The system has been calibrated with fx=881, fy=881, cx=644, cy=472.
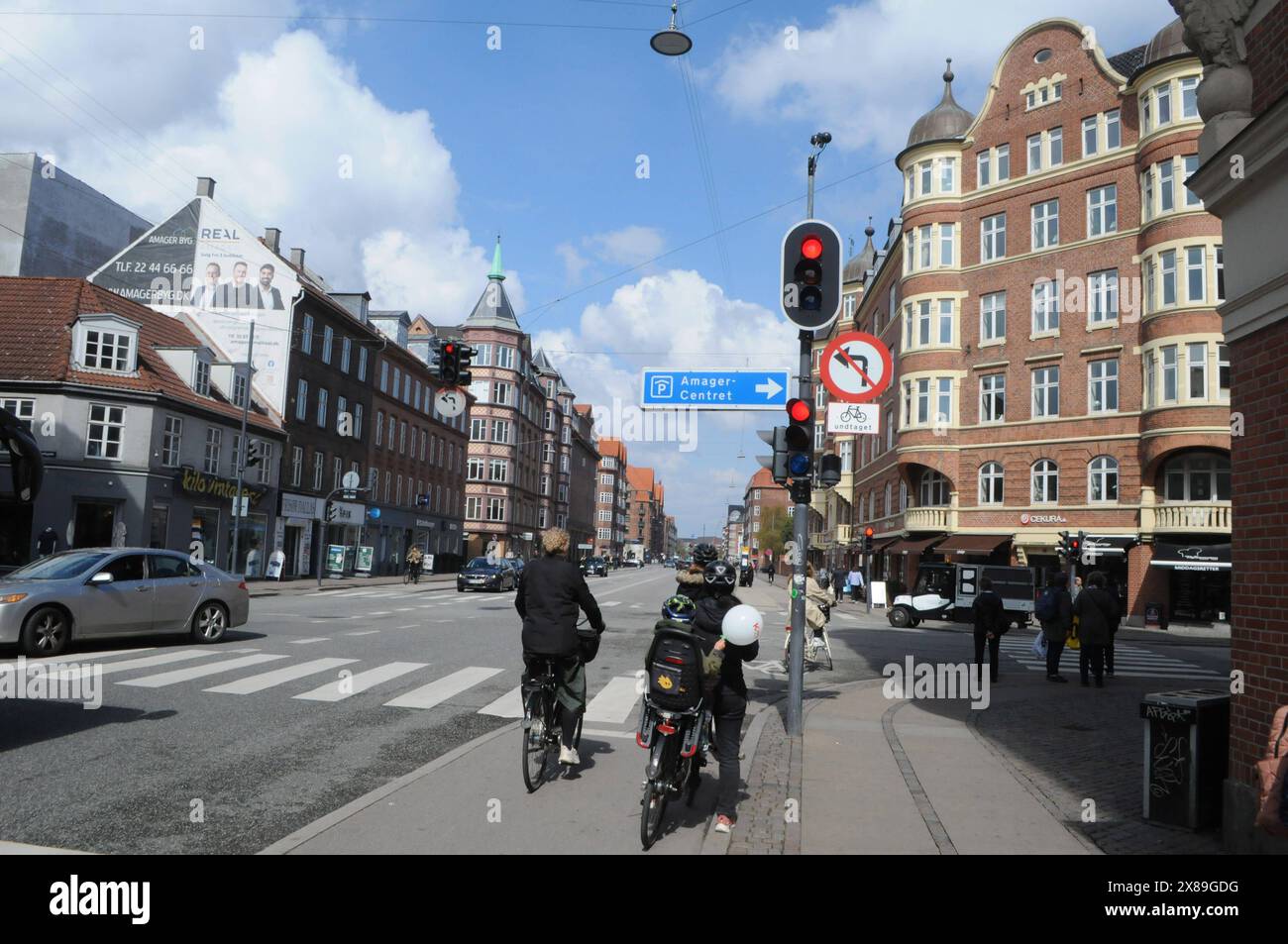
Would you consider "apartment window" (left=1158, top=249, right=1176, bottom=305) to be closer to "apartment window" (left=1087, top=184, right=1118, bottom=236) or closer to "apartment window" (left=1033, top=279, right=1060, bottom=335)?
"apartment window" (left=1087, top=184, right=1118, bottom=236)

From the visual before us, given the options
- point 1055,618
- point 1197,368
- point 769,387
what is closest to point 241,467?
point 769,387

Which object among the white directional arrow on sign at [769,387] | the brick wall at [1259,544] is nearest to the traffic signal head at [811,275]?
the white directional arrow on sign at [769,387]

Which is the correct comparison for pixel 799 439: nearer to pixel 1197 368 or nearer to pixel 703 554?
pixel 703 554

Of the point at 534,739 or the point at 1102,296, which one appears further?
the point at 1102,296

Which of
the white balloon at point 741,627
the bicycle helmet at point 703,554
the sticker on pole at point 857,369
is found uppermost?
the sticker on pole at point 857,369

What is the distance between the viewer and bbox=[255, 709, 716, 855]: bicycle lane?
494cm

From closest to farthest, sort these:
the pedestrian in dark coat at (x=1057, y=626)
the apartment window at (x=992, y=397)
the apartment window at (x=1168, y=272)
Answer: the pedestrian in dark coat at (x=1057, y=626), the apartment window at (x=1168, y=272), the apartment window at (x=992, y=397)

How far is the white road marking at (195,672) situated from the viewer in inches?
389

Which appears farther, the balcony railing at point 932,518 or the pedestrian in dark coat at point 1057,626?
the balcony railing at point 932,518

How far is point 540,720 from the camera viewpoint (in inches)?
248

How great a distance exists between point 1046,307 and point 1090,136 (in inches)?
256

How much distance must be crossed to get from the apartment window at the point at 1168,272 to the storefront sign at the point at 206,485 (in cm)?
3293

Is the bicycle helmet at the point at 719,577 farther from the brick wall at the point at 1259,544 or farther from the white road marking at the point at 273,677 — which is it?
the white road marking at the point at 273,677

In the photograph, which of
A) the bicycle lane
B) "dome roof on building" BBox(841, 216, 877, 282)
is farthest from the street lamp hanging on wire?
"dome roof on building" BBox(841, 216, 877, 282)
